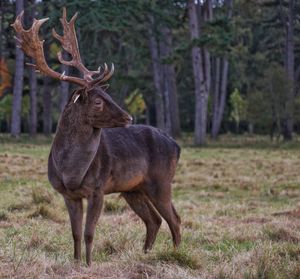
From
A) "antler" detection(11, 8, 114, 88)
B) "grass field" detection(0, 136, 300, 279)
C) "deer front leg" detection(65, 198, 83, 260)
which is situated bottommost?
"grass field" detection(0, 136, 300, 279)

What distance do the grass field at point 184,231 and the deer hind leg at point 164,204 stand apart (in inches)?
8.2

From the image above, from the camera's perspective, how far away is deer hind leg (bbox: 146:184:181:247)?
24.3 feet

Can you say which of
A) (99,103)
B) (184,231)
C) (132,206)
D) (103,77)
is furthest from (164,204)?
(103,77)

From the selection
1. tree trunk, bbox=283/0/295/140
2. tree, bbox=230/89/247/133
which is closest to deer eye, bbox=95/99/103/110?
tree trunk, bbox=283/0/295/140

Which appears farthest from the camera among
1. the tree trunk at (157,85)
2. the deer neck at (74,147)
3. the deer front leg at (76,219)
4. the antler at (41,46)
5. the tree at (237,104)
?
the tree at (237,104)

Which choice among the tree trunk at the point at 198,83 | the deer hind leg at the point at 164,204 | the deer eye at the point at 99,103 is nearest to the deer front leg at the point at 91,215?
the deer eye at the point at 99,103

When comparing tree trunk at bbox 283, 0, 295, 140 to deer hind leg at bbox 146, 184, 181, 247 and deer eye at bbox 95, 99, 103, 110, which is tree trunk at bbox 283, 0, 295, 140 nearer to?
deer hind leg at bbox 146, 184, 181, 247

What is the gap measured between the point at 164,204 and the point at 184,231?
1.30 metres

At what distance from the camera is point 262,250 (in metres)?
6.04

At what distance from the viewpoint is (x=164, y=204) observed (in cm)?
745

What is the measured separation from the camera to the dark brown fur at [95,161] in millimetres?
6453

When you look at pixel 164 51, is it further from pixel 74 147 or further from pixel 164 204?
pixel 74 147

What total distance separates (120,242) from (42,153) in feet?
49.7

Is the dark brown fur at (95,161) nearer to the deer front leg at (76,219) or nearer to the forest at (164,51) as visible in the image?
the deer front leg at (76,219)
